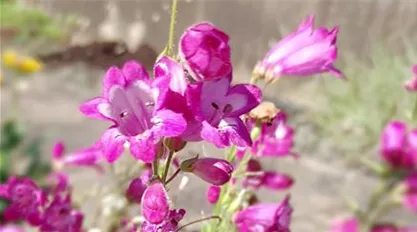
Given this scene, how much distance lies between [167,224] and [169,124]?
56 millimetres

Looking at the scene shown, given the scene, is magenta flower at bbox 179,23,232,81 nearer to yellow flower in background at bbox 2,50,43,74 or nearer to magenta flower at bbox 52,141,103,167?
magenta flower at bbox 52,141,103,167

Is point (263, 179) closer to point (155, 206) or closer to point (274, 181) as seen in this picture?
point (274, 181)

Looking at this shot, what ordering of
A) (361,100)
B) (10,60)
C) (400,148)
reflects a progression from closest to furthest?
(400,148)
(10,60)
(361,100)

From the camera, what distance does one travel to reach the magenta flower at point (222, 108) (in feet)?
1.52

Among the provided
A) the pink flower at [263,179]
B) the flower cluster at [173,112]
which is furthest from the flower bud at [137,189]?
the pink flower at [263,179]

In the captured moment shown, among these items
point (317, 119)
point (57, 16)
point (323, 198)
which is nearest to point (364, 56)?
point (317, 119)

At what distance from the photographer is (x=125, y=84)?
0.48 meters

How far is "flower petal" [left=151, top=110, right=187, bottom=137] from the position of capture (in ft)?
1.46

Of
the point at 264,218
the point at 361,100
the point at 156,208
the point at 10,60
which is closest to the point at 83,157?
the point at 264,218

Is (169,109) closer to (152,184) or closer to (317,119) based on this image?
(152,184)

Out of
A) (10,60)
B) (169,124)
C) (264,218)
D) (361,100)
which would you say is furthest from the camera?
(361,100)

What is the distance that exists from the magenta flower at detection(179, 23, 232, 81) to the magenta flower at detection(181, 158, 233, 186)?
0.05 m

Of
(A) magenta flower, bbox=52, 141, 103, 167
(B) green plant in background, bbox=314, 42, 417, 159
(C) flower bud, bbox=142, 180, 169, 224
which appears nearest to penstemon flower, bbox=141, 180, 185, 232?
(C) flower bud, bbox=142, 180, 169, 224

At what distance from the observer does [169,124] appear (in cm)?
45
